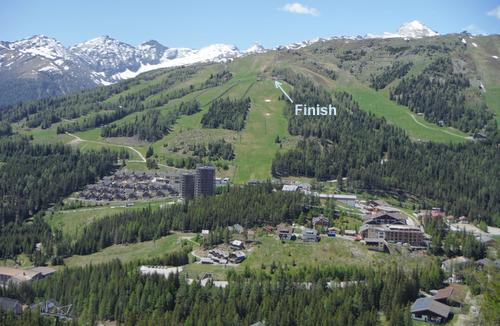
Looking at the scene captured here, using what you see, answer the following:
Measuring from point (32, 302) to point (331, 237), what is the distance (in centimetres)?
5349

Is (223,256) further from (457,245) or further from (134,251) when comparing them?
(457,245)

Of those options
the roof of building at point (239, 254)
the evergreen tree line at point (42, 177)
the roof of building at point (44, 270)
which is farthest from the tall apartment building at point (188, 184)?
the roof of building at point (239, 254)

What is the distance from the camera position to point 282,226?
12156cm

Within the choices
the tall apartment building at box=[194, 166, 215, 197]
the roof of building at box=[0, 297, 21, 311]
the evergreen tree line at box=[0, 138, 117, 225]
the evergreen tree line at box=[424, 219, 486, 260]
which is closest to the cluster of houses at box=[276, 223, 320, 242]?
the evergreen tree line at box=[424, 219, 486, 260]

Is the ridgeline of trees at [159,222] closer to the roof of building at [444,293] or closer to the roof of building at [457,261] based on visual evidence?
the roof of building at [457,261]

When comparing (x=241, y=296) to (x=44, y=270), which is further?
(x=44, y=270)

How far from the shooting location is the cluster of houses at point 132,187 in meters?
165

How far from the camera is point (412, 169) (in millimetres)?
173500

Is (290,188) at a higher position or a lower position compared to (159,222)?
higher

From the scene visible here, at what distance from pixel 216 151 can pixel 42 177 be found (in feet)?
171

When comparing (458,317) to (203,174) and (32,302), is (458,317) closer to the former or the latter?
(32,302)

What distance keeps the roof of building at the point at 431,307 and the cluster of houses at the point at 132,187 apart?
90445 millimetres

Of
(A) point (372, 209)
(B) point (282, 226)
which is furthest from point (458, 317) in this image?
(A) point (372, 209)

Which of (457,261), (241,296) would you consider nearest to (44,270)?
(241,296)
